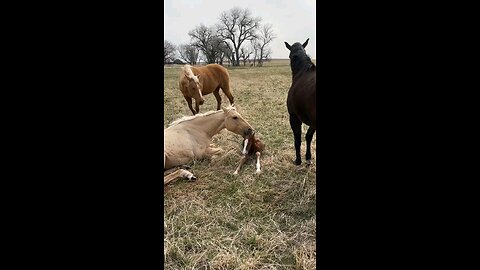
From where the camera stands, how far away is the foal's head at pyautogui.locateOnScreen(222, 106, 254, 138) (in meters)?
4.50

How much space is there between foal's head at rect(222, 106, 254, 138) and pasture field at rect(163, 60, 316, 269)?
38 cm

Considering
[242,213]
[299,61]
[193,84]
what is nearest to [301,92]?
[299,61]

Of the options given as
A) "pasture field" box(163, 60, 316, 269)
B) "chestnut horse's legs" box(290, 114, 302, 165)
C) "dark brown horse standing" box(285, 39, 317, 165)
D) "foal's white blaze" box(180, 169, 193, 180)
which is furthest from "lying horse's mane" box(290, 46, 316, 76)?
"foal's white blaze" box(180, 169, 193, 180)

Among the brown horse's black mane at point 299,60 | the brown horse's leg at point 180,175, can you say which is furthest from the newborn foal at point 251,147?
the brown horse's black mane at point 299,60

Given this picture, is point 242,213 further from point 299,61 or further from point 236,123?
point 299,61

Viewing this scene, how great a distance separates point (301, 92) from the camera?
12.1 feet

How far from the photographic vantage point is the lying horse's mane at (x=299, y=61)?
3891mm

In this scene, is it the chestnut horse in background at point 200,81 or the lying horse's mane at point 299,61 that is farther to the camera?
the chestnut horse in background at point 200,81

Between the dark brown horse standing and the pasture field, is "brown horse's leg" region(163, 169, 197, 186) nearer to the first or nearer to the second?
the pasture field

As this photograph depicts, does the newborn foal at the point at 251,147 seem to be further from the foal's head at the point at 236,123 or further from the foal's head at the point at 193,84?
the foal's head at the point at 193,84
